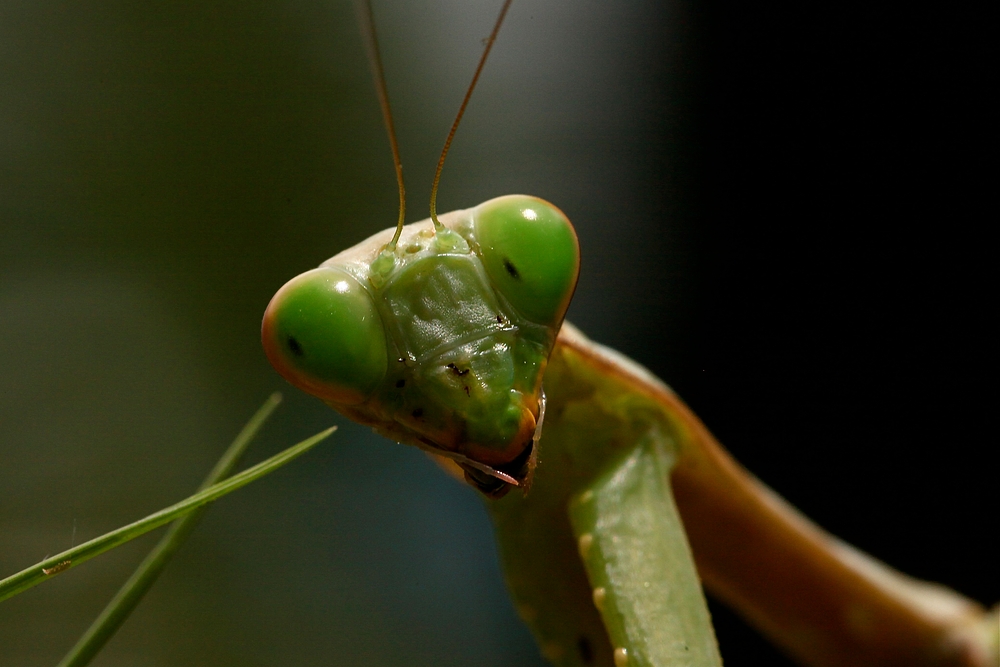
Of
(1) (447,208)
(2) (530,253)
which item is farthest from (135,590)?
(1) (447,208)

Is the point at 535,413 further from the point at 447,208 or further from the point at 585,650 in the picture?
the point at 447,208

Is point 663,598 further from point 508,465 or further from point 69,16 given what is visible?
point 69,16

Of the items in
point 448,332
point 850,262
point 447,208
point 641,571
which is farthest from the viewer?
point 850,262

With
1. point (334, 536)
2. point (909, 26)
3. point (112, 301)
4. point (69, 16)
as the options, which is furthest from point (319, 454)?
point (909, 26)

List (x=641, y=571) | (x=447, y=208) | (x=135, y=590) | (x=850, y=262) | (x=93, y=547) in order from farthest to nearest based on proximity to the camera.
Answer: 1. (x=850, y=262)
2. (x=447, y=208)
3. (x=641, y=571)
4. (x=135, y=590)
5. (x=93, y=547)

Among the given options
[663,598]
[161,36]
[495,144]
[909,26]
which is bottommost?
[663,598]

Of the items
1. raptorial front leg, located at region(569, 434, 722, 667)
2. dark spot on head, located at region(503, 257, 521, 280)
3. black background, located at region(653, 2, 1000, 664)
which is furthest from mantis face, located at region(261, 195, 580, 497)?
black background, located at region(653, 2, 1000, 664)

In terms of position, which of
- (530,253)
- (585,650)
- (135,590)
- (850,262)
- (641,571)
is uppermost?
(530,253)
